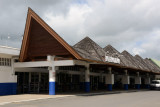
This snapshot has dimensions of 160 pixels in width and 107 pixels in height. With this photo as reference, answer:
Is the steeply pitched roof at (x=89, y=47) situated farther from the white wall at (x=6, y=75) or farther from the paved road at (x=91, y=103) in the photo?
the paved road at (x=91, y=103)

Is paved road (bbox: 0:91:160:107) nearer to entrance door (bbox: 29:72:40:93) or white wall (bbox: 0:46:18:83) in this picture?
white wall (bbox: 0:46:18:83)

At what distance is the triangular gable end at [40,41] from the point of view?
21.7 meters

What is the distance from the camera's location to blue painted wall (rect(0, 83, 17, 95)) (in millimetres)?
22281

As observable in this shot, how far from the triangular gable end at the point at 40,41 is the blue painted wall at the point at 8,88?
9.52ft

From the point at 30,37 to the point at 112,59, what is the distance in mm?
12195

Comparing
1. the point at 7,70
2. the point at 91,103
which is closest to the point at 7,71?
the point at 7,70

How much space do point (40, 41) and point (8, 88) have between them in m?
6.01

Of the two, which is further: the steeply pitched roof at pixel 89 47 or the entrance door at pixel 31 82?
the steeply pitched roof at pixel 89 47

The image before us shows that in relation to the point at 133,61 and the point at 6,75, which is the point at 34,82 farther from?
the point at 133,61

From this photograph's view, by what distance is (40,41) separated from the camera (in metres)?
23.0

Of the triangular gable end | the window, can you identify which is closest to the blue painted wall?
the window

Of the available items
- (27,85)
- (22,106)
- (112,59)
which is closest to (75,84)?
(112,59)

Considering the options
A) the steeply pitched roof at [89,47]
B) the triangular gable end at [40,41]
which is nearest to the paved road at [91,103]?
the triangular gable end at [40,41]

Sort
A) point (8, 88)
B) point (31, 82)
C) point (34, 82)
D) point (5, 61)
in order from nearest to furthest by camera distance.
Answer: point (8, 88) < point (5, 61) < point (31, 82) < point (34, 82)
